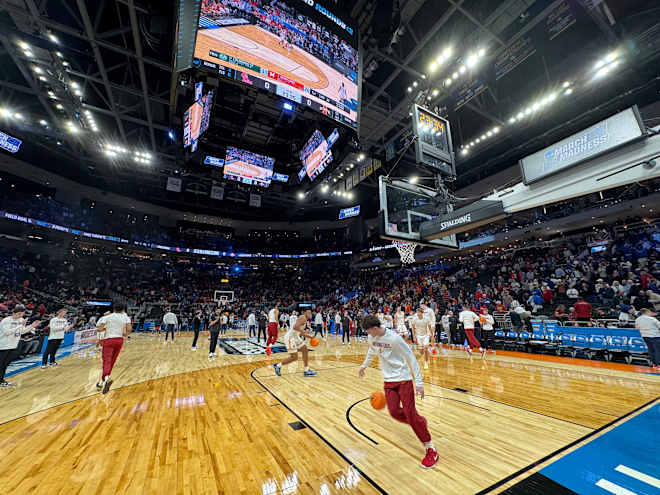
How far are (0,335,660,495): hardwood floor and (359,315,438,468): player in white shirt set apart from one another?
0.36m

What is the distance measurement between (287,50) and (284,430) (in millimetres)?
9395

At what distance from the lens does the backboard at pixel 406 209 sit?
21.9 feet

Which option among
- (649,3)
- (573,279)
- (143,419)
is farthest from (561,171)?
(573,279)

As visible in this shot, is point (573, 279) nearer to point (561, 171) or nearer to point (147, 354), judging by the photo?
point (561, 171)

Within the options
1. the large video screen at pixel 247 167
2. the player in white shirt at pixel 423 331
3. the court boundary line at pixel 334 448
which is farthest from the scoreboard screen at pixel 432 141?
the large video screen at pixel 247 167

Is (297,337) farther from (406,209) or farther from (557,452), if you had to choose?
(557,452)

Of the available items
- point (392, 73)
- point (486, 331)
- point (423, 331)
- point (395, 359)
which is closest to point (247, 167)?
point (392, 73)

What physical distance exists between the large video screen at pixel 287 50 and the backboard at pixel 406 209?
3.44 metres

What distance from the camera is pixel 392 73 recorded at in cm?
1067

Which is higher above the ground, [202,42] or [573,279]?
[202,42]

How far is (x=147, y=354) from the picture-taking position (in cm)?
1130

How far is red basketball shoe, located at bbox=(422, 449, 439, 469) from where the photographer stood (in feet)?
9.44

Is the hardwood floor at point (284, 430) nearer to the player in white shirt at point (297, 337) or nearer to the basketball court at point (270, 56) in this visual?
the player in white shirt at point (297, 337)

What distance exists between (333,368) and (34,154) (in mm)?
27265
